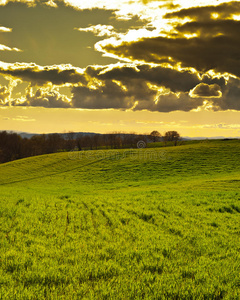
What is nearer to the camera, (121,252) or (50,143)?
(121,252)

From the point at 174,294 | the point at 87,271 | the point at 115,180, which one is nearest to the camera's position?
the point at 174,294

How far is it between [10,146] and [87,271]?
140895 millimetres

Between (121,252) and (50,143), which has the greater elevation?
(50,143)

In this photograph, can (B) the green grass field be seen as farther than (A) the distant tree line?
No

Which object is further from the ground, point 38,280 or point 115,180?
point 38,280

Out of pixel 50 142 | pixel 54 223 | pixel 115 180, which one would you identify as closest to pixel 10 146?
pixel 50 142

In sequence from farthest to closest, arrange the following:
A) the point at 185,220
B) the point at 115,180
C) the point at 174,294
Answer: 1. the point at 115,180
2. the point at 185,220
3. the point at 174,294

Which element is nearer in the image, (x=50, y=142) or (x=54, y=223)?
(x=54, y=223)

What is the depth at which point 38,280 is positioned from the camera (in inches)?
211

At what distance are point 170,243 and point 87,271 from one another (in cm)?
352

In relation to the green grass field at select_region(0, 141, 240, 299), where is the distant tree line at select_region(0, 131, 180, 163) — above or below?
above

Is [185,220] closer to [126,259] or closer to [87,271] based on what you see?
[126,259]

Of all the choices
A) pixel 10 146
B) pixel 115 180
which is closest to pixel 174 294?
pixel 115 180

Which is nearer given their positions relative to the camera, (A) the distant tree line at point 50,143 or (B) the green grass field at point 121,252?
(B) the green grass field at point 121,252
